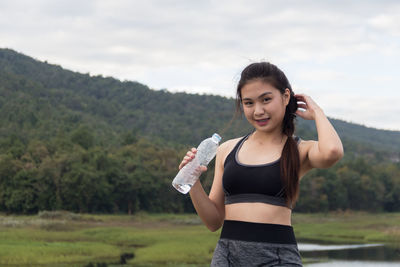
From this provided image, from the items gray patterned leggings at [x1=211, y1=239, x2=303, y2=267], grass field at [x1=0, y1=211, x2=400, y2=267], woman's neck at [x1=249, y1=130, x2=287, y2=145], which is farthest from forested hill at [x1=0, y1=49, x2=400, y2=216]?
grass field at [x1=0, y1=211, x2=400, y2=267]

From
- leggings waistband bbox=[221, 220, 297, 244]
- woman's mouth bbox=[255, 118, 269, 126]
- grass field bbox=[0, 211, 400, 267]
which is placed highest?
woman's mouth bbox=[255, 118, 269, 126]

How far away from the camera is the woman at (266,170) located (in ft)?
10.1

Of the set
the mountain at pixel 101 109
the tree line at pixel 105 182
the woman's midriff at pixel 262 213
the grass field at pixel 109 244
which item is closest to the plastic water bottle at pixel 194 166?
the woman's midriff at pixel 262 213

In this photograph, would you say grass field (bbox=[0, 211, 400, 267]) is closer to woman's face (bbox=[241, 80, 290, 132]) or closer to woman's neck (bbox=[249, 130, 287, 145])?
woman's neck (bbox=[249, 130, 287, 145])

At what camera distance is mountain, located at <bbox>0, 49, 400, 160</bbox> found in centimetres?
9469

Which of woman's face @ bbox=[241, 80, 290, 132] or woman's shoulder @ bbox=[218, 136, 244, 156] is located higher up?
woman's face @ bbox=[241, 80, 290, 132]

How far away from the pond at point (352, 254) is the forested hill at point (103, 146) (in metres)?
7.70

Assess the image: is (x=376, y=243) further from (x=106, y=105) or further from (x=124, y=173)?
(x=106, y=105)

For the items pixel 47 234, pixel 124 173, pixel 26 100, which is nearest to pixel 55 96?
pixel 26 100

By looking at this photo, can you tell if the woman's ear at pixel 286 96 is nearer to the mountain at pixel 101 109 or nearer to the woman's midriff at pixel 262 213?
the woman's midriff at pixel 262 213

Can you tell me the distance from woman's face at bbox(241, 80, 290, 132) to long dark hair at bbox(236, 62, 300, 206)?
1.3 inches

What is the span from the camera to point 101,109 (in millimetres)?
132375

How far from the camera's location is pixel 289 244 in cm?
310

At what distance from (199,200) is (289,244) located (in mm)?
520
